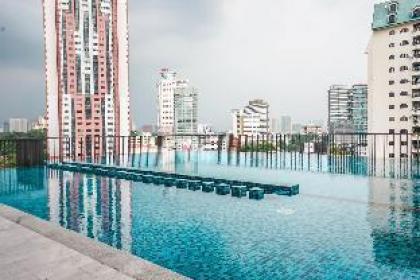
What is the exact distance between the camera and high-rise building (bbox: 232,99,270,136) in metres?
118

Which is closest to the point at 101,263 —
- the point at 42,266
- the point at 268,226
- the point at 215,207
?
the point at 42,266

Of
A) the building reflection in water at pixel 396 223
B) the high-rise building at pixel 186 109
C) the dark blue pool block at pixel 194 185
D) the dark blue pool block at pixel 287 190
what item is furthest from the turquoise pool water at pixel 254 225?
the high-rise building at pixel 186 109

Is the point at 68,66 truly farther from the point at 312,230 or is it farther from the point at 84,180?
the point at 312,230

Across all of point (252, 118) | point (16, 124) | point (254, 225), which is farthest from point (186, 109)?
point (254, 225)

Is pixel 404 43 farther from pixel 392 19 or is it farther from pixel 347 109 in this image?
pixel 347 109

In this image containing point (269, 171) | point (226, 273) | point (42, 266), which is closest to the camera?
point (42, 266)

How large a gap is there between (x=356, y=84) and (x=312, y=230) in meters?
130

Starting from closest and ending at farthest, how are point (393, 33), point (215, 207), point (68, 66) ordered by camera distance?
point (215, 207), point (393, 33), point (68, 66)

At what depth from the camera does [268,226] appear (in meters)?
7.37

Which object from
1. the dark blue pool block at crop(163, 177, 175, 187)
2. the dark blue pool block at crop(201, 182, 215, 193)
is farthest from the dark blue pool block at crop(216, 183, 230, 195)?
the dark blue pool block at crop(163, 177, 175, 187)

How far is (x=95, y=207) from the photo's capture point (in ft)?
30.0

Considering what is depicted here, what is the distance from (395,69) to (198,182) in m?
38.5

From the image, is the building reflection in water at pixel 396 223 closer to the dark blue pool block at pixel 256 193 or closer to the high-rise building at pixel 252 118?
the dark blue pool block at pixel 256 193

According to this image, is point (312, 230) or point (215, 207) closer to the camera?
point (312, 230)
